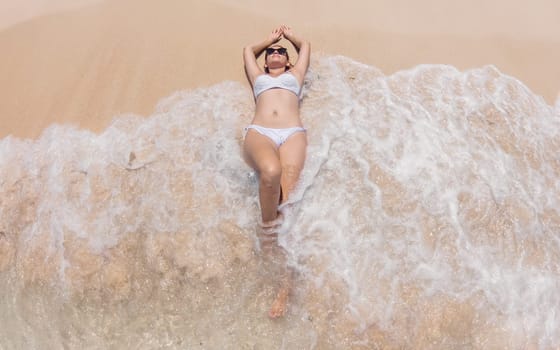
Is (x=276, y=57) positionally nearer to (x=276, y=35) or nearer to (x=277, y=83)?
(x=277, y=83)

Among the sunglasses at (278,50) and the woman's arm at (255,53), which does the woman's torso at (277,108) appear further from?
the sunglasses at (278,50)

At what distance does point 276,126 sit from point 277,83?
17.3 inches

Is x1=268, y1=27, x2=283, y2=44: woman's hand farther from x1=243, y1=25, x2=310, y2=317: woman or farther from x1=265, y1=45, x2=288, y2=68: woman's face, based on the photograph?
x1=265, y1=45, x2=288, y2=68: woman's face

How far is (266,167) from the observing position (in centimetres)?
274

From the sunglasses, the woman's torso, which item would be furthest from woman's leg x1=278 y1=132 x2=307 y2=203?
the sunglasses

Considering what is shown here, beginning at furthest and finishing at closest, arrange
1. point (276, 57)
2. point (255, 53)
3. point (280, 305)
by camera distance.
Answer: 1. point (255, 53)
2. point (276, 57)
3. point (280, 305)

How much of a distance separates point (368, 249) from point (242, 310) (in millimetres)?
1029

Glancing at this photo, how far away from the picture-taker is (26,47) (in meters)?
4.09

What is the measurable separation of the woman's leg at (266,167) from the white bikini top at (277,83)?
52cm

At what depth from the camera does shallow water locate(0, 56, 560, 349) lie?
108 inches

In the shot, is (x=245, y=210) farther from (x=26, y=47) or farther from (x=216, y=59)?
(x=26, y=47)

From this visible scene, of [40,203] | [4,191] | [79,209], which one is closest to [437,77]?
[79,209]

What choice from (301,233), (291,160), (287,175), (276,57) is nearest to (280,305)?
(301,233)

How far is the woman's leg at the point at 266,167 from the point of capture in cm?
272
